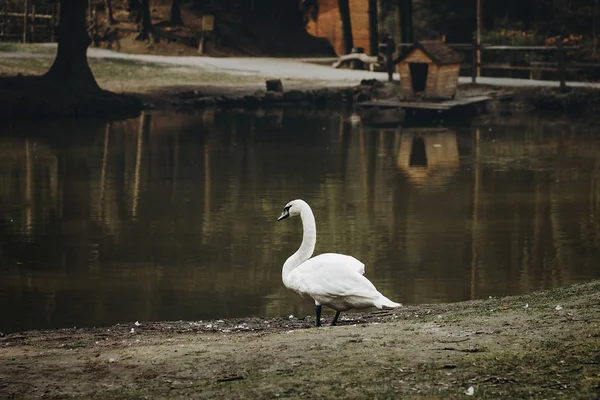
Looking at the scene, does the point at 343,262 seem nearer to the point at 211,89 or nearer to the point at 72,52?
the point at 72,52

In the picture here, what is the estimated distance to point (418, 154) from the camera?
29.8 metres

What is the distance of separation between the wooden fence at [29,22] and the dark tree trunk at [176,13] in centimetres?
480

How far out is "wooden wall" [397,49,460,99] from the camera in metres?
36.4

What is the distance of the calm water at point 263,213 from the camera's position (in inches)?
618

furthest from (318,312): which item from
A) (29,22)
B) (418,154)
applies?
(29,22)

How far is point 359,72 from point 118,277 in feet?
104

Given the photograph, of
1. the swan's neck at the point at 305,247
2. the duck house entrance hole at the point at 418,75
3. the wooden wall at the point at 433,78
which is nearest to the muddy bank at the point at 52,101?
the wooden wall at the point at 433,78

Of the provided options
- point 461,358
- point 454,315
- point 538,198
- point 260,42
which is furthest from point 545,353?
point 260,42

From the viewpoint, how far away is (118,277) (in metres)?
16.6

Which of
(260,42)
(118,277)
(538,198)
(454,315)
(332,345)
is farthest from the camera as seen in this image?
(260,42)

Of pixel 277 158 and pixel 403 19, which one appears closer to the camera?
pixel 277 158

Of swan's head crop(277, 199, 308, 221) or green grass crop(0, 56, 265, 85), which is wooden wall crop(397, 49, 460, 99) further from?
swan's head crop(277, 199, 308, 221)

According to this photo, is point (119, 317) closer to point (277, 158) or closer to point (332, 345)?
point (332, 345)

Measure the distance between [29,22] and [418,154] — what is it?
28758mm
